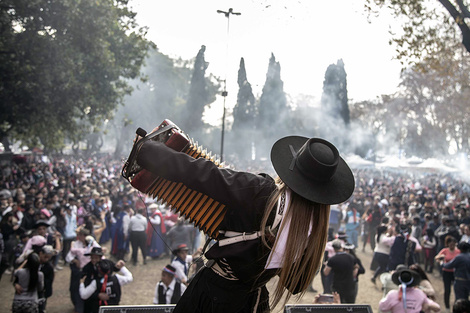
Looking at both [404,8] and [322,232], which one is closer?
[322,232]

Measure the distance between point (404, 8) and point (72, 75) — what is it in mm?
11945

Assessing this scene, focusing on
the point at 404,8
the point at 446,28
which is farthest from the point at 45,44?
the point at 446,28

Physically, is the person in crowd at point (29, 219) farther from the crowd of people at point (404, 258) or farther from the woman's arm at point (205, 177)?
the woman's arm at point (205, 177)

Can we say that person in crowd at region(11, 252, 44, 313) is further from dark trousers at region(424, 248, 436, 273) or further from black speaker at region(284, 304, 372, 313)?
dark trousers at region(424, 248, 436, 273)

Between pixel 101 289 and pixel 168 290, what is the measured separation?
1107 mm

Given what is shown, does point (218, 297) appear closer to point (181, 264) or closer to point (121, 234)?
point (181, 264)

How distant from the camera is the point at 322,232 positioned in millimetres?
2062

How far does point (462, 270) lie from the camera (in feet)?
27.1

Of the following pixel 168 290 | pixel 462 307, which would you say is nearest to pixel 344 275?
pixel 462 307

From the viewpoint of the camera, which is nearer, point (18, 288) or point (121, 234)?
point (18, 288)

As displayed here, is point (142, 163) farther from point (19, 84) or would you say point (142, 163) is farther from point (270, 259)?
point (19, 84)

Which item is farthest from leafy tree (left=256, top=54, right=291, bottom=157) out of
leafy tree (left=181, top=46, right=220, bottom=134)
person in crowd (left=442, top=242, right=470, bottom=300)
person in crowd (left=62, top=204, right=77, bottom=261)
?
person in crowd (left=442, top=242, right=470, bottom=300)

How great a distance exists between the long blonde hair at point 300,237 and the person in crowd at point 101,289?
15.8 feet

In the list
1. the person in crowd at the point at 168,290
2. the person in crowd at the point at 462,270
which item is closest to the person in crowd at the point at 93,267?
the person in crowd at the point at 168,290
